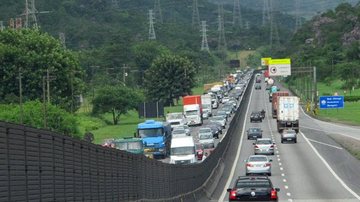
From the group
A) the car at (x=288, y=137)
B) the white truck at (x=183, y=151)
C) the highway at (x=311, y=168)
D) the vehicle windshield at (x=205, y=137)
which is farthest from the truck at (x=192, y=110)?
the white truck at (x=183, y=151)

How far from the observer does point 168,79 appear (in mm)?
170750

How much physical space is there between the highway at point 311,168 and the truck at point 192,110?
16.8 meters

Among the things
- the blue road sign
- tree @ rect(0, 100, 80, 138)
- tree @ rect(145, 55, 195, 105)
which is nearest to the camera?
tree @ rect(0, 100, 80, 138)

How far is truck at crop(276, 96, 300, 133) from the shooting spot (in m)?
94.9

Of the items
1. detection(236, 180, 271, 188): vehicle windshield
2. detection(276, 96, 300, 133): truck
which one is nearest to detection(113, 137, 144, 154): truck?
detection(236, 180, 271, 188): vehicle windshield

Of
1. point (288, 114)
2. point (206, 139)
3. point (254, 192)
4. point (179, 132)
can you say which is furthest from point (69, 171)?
point (288, 114)

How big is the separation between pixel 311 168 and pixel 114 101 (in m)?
72.5

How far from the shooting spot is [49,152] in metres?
15.8

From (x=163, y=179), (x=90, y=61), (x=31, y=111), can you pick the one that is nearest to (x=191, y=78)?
(x=90, y=61)

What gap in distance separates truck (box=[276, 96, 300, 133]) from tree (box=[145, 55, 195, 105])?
72.4 m

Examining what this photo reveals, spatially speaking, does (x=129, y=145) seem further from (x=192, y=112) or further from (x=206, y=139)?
(x=192, y=112)

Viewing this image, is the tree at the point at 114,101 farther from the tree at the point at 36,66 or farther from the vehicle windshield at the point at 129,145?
the vehicle windshield at the point at 129,145

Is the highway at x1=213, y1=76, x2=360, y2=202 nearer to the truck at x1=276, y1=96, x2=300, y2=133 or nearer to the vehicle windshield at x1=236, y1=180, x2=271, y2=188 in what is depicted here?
the truck at x1=276, y1=96, x2=300, y2=133

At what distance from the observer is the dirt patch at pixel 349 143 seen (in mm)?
70444
